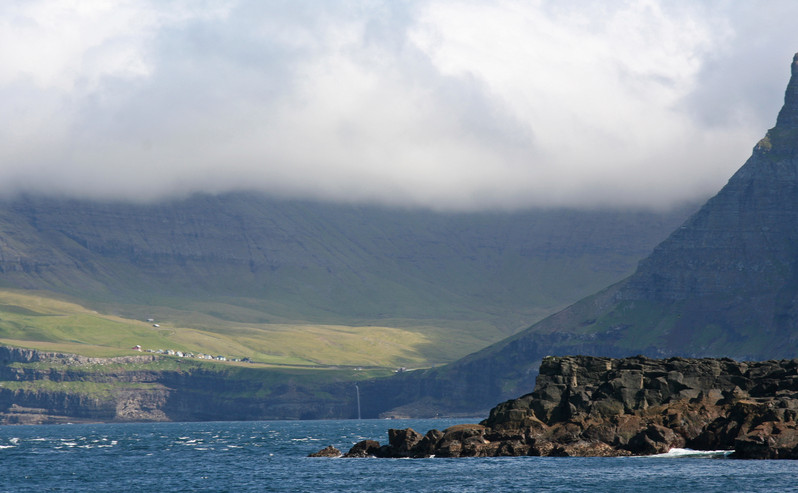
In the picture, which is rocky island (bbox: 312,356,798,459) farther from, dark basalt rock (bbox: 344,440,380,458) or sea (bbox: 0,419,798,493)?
sea (bbox: 0,419,798,493)

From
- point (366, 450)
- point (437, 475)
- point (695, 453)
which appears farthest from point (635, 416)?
point (366, 450)

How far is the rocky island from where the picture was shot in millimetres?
157625

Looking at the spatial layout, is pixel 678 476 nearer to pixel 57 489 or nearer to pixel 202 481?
pixel 202 481

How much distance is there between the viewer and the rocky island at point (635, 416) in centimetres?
15762

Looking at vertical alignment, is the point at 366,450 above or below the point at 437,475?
above

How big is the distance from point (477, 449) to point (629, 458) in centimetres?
2457

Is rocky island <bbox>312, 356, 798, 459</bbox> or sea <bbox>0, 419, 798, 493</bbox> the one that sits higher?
rocky island <bbox>312, 356, 798, 459</bbox>

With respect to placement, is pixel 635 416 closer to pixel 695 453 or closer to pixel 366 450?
pixel 695 453

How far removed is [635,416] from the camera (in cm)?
17150

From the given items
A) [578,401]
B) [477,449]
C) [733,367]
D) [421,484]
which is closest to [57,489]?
[421,484]

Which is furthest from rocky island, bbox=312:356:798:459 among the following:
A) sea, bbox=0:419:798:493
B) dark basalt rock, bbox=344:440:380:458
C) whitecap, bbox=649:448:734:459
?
sea, bbox=0:419:798:493

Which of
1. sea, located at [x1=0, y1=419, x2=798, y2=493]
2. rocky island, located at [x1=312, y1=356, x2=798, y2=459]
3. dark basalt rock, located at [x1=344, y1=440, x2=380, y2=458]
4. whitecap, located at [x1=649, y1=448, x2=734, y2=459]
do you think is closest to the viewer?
sea, located at [x1=0, y1=419, x2=798, y2=493]

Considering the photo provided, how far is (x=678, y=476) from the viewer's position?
138 meters

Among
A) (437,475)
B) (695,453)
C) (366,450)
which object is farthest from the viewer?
(366,450)
